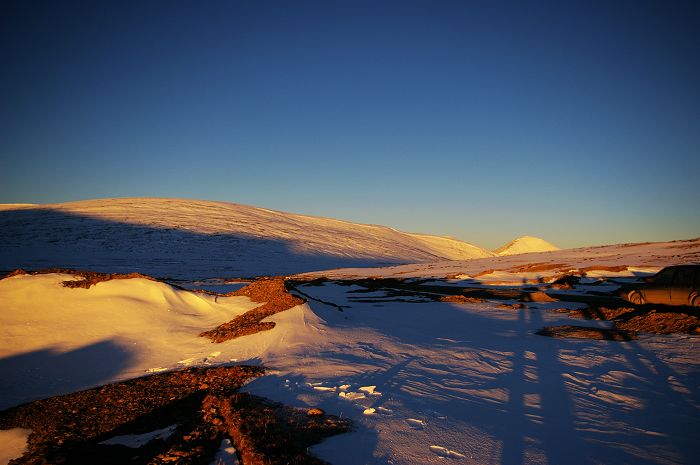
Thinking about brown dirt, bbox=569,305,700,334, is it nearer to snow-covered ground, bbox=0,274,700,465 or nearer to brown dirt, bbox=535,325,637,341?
brown dirt, bbox=535,325,637,341

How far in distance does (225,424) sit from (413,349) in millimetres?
5787

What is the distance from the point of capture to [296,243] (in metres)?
79.8

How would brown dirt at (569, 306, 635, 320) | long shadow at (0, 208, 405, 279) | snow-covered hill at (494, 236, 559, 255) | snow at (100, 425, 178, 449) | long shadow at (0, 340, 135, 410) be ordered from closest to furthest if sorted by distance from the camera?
snow at (100, 425, 178, 449) → long shadow at (0, 340, 135, 410) → brown dirt at (569, 306, 635, 320) → long shadow at (0, 208, 405, 279) → snow-covered hill at (494, 236, 559, 255)

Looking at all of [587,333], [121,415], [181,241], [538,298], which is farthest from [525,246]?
[121,415]

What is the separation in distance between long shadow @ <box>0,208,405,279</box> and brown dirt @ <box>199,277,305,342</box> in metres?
37.3

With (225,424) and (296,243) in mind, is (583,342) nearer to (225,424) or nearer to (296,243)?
(225,424)

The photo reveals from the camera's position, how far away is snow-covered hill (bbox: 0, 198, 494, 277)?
55.8 m

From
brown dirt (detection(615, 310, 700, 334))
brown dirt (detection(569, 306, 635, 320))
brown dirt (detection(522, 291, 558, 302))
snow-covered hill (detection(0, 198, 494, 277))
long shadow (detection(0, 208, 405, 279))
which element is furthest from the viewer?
snow-covered hill (detection(0, 198, 494, 277))

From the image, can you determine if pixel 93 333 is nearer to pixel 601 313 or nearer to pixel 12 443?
pixel 12 443

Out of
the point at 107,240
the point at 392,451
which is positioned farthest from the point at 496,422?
the point at 107,240

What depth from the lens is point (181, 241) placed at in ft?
225

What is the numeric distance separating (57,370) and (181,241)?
6383 cm

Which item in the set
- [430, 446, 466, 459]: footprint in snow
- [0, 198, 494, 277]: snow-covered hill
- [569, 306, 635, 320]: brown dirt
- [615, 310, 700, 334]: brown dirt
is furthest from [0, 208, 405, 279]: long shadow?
[430, 446, 466, 459]: footprint in snow

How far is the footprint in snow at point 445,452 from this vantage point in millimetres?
4645
